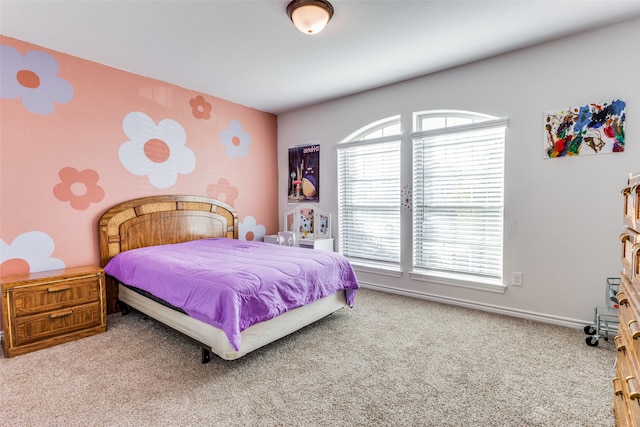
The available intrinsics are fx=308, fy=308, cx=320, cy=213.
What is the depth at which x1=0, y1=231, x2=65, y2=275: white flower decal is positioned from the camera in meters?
2.53

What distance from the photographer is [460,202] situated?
10.7ft

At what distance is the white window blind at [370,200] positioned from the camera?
3771 millimetres

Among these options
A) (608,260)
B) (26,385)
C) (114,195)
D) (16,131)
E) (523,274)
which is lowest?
(26,385)

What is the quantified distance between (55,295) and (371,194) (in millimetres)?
3260

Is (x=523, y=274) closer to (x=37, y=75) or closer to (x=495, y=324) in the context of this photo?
(x=495, y=324)

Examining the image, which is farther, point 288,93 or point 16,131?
point 288,93

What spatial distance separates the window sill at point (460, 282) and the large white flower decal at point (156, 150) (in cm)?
302

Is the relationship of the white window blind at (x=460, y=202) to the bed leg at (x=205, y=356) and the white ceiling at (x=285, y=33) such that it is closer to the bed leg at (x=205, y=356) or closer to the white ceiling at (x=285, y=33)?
the white ceiling at (x=285, y=33)

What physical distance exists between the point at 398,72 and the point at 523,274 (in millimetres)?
2369

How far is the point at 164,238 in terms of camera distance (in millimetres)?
3514

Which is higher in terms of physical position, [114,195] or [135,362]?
[114,195]

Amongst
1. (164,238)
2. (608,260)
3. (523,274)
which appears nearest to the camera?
(608,260)

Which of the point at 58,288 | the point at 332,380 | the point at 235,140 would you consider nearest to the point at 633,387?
the point at 332,380

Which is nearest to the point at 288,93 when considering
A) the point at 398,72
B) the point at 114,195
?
the point at 398,72
